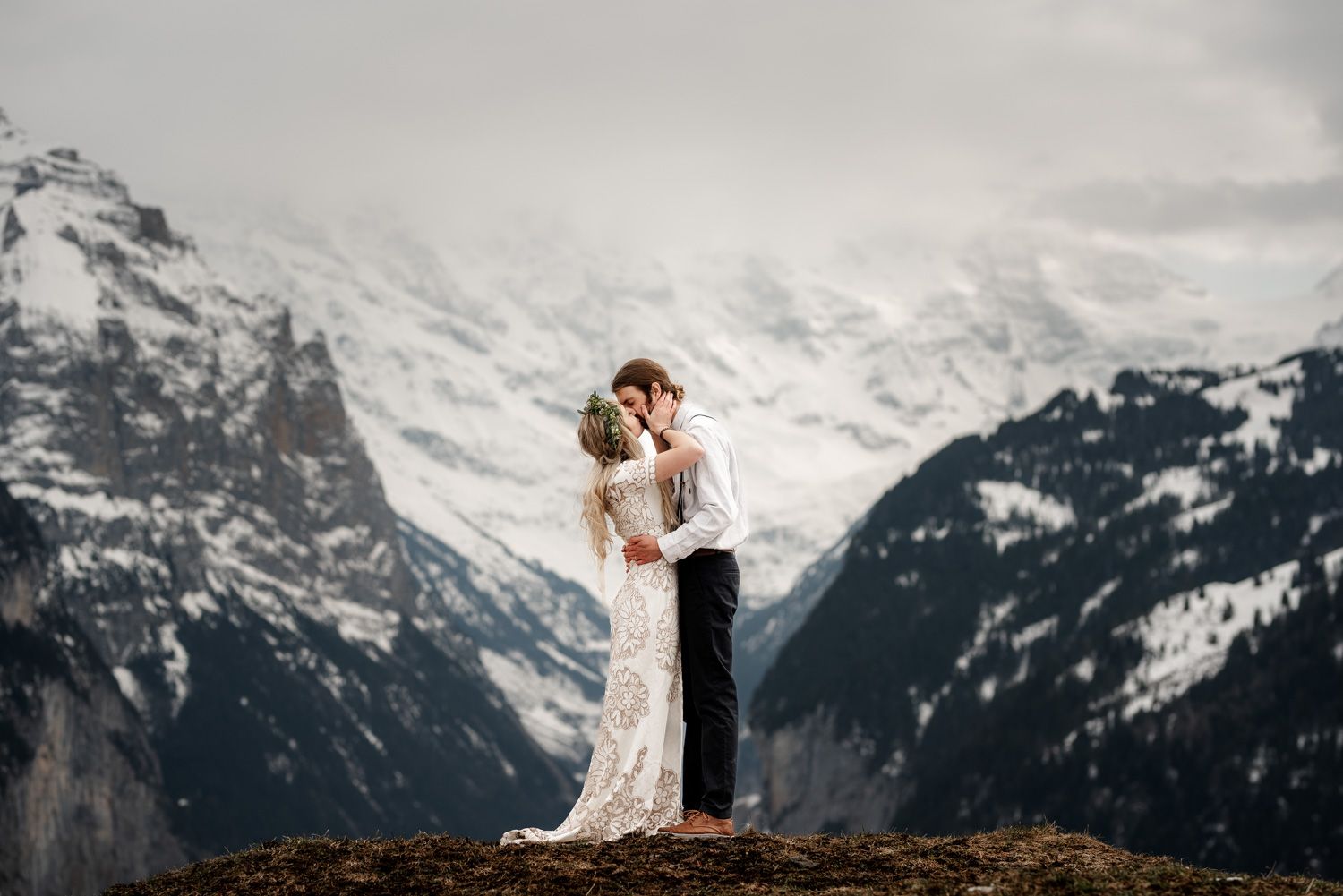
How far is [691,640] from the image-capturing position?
2425 cm

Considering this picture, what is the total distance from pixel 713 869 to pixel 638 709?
114 inches

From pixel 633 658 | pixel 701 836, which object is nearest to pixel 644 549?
pixel 633 658

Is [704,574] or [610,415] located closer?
[704,574]

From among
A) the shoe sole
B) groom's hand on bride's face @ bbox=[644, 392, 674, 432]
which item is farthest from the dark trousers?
groom's hand on bride's face @ bbox=[644, 392, 674, 432]

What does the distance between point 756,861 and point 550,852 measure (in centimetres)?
274

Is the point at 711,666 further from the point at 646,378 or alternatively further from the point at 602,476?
the point at 646,378

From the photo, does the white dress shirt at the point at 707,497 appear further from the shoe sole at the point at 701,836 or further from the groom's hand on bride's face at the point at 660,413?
the shoe sole at the point at 701,836

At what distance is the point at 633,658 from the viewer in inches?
965

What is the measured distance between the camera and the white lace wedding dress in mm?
24328

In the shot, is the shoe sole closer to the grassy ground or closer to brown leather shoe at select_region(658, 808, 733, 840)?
brown leather shoe at select_region(658, 808, 733, 840)

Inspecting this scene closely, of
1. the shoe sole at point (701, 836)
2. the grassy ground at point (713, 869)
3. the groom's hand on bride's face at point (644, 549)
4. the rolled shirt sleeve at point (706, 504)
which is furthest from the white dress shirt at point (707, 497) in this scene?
the grassy ground at point (713, 869)

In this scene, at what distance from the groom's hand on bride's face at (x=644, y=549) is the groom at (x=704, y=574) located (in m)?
0.01

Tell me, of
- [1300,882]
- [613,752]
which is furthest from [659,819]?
[1300,882]

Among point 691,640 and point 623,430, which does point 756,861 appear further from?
point 623,430
